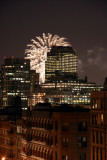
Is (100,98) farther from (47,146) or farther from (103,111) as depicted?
(47,146)

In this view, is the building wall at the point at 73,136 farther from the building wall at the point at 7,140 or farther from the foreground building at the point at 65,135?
the building wall at the point at 7,140

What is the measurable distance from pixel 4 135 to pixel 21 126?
1561 centimetres

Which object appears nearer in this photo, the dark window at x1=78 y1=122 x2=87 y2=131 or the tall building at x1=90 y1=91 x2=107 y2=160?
the tall building at x1=90 y1=91 x2=107 y2=160

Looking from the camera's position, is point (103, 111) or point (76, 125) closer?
point (103, 111)

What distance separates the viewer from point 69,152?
9138cm

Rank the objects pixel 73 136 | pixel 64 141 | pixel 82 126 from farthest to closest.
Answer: pixel 82 126 → pixel 64 141 → pixel 73 136

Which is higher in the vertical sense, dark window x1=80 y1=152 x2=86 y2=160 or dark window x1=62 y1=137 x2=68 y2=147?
dark window x1=62 y1=137 x2=68 y2=147

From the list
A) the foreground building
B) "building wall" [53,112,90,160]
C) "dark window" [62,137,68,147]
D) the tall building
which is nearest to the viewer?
the tall building

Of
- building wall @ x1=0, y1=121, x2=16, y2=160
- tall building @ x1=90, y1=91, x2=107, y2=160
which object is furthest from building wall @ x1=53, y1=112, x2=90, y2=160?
building wall @ x1=0, y1=121, x2=16, y2=160

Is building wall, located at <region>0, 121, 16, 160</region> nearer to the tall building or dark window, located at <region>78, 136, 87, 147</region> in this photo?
dark window, located at <region>78, 136, 87, 147</region>

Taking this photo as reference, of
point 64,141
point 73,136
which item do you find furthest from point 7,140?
point 73,136

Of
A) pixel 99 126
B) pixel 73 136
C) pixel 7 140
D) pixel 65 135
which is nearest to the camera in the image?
pixel 99 126

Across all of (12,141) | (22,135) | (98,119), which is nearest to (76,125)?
(98,119)

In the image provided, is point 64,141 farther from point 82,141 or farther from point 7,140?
point 7,140
